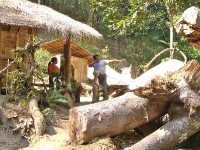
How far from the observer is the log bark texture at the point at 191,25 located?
12.9 feet

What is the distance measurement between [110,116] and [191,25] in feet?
6.27

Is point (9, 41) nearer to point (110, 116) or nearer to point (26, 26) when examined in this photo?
point (26, 26)

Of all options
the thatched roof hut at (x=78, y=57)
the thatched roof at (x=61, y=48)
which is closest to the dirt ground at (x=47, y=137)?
the thatched roof at (x=61, y=48)

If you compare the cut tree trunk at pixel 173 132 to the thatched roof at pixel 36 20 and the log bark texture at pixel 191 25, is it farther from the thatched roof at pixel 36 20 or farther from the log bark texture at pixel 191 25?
the thatched roof at pixel 36 20

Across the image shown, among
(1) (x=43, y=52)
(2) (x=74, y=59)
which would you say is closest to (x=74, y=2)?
(1) (x=43, y=52)

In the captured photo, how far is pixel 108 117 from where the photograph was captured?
16.2 feet

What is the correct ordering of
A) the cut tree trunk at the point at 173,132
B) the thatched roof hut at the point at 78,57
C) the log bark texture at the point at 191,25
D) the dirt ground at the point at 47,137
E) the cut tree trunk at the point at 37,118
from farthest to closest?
the thatched roof hut at the point at 78,57 → the cut tree trunk at the point at 37,118 → the dirt ground at the point at 47,137 → the cut tree trunk at the point at 173,132 → the log bark texture at the point at 191,25

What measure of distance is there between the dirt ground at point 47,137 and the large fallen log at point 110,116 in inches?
6.2

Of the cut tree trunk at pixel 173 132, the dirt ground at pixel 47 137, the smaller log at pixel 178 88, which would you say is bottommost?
the dirt ground at pixel 47 137

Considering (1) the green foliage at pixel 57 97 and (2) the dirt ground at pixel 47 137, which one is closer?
(2) the dirt ground at pixel 47 137

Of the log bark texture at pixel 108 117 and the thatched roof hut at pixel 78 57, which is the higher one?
the thatched roof hut at pixel 78 57

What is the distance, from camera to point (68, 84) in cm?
918

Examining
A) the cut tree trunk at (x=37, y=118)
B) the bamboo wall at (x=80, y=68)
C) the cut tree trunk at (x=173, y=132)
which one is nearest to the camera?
the cut tree trunk at (x=173, y=132)

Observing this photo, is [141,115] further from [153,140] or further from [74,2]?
[74,2]
